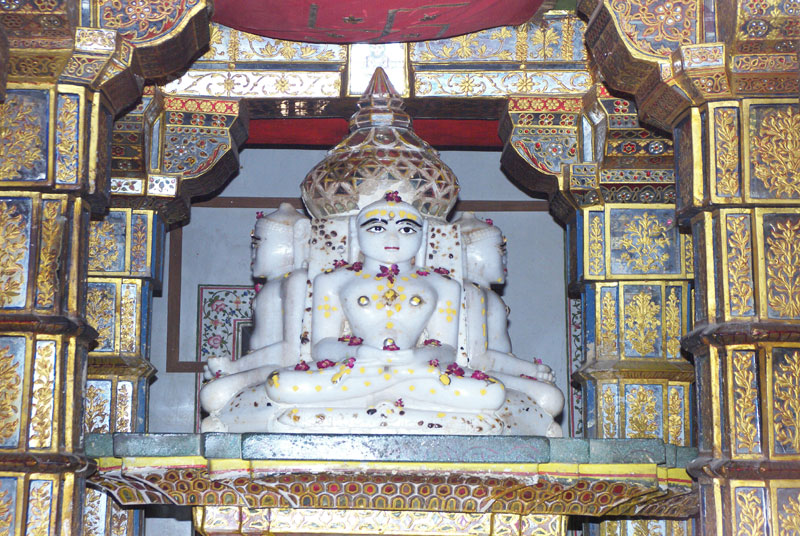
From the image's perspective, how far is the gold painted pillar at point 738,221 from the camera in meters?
7.46

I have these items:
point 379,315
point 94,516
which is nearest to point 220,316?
point 94,516

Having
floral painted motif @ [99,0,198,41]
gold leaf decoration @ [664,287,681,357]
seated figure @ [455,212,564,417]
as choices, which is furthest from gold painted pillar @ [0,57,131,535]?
gold leaf decoration @ [664,287,681,357]

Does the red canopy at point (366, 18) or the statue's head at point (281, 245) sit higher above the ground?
the red canopy at point (366, 18)

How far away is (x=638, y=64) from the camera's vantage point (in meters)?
8.05

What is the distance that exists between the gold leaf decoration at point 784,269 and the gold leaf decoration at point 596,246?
88.0 inches

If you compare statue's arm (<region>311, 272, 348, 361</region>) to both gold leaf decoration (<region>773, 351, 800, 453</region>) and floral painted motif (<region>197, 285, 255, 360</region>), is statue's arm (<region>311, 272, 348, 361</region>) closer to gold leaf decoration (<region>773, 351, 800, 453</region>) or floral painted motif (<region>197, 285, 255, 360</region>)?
floral painted motif (<region>197, 285, 255, 360</region>)

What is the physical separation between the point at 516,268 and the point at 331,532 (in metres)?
3.96

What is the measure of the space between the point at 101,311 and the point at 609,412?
3.47 m

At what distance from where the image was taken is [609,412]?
9.70 meters

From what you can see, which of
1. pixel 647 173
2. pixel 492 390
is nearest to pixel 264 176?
pixel 647 173

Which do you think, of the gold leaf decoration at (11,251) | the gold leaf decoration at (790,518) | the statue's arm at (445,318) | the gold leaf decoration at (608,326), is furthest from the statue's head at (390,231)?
the gold leaf decoration at (790,518)

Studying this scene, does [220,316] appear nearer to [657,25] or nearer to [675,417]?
[675,417]

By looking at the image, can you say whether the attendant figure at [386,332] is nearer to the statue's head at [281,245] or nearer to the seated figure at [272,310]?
the seated figure at [272,310]

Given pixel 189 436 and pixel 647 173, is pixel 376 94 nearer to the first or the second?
pixel 647 173
